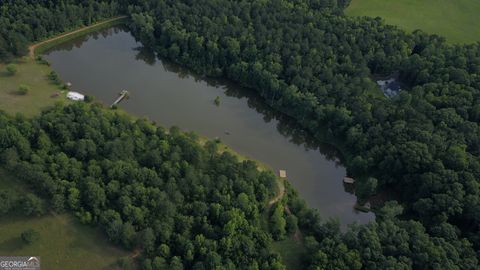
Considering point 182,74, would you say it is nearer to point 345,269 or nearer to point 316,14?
point 316,14

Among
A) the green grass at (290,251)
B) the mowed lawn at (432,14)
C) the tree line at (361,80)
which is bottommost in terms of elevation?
the green grass at (290,251)

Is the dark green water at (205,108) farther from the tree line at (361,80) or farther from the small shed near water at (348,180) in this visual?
the tree line at (361,80)

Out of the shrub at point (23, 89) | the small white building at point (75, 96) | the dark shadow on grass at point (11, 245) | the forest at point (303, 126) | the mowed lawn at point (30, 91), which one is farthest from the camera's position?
the small white building at point (75, 96)

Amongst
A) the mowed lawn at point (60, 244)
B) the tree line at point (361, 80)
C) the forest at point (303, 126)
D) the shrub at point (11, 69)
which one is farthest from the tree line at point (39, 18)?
the mowed lawn at point (60, 244)

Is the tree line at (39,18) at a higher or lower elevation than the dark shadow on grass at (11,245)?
higher

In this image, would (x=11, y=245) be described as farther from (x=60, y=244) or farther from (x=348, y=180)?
(x=348, y=180)

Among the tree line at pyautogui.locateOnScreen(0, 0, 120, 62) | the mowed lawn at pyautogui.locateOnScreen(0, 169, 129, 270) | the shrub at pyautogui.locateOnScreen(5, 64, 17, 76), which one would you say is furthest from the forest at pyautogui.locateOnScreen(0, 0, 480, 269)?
the shrub at pyautogui.locateOnScreen(5, 64, 17, 76)

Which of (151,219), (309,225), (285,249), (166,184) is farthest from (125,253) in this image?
(309,225)
